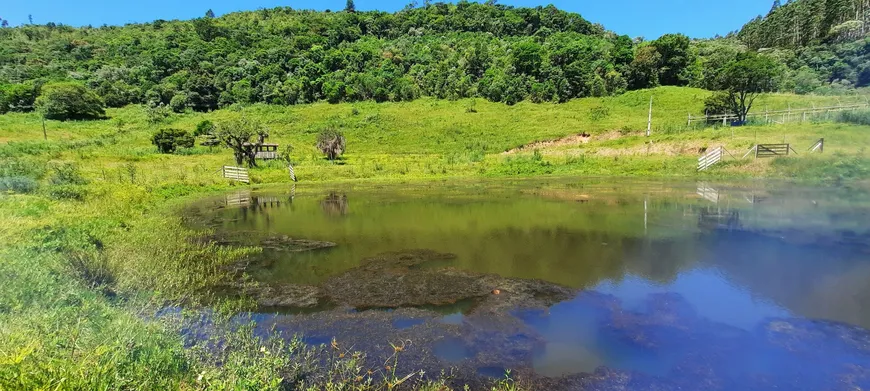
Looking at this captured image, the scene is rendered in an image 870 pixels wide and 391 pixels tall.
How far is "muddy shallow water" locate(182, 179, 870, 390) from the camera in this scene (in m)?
6.61

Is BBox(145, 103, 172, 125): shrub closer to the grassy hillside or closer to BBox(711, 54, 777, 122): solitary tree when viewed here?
the grassy hillside

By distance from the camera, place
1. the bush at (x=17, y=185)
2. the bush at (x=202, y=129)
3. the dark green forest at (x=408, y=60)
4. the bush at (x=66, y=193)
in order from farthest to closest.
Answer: the dark green forest at (x=408, y=60) < the bush at (x=202, y=129) < the bush at (x=66, y=193) < the bush at (x=17, y=185)

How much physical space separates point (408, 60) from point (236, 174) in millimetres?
76416

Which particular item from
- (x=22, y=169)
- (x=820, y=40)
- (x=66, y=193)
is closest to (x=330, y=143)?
(x=22, y=169)

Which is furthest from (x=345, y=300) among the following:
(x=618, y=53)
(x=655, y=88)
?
(x=618, y=53)

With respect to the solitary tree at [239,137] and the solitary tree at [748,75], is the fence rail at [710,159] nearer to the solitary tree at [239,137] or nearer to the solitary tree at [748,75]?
the solitary tree at [748,75]

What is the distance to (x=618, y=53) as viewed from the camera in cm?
7994

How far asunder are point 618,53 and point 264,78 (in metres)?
71.2

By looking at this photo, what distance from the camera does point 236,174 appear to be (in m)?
31.2

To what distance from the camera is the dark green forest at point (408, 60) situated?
70375 millimetres

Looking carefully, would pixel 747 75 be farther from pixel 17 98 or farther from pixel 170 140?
pixel 17 98

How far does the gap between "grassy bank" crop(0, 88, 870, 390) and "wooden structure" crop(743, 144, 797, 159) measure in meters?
1.39

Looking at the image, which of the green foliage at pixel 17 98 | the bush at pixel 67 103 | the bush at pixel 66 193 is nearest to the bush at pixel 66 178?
the bush at pixel 66 193

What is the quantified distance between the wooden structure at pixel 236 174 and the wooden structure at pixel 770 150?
3505 cm
